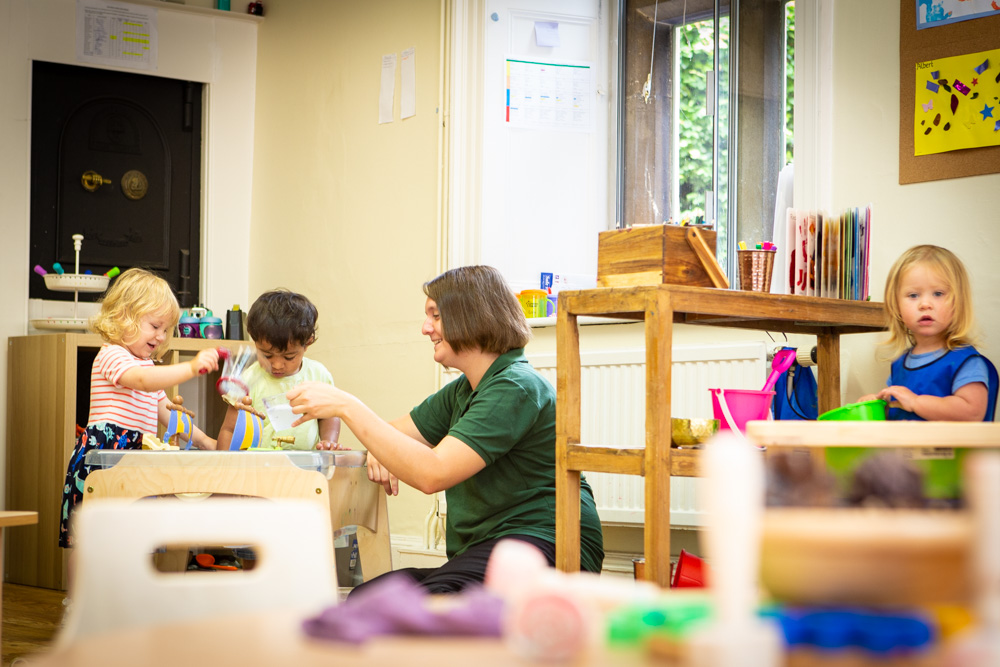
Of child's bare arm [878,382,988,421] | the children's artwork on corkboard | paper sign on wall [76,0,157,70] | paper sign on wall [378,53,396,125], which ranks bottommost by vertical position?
child's bare arm [878,382,988,421]

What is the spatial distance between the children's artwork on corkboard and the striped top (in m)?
2.18

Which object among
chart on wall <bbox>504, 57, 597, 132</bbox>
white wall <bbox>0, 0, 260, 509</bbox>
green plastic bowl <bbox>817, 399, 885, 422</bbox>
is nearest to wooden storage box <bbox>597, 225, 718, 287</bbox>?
green plastic bowl <bbox>817, 399, 885, 422</bbox>

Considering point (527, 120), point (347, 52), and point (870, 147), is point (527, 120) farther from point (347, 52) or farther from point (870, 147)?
point (870, 147)

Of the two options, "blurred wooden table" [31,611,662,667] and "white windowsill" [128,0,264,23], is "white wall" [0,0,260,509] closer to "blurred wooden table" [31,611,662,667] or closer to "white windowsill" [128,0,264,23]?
"white windowsill" [128,0,264,23]

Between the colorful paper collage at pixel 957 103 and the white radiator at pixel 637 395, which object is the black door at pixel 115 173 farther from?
the colorful paper collage at pixel 957 103

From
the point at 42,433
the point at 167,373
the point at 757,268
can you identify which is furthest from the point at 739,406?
the point at 42,433

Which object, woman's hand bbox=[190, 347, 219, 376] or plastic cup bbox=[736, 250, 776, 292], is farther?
woman's hand bbox=[190, 347, 219, 376]

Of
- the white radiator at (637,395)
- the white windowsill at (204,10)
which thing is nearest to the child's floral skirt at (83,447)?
the white radiator at (637,395)

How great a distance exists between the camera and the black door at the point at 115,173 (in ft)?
14.1

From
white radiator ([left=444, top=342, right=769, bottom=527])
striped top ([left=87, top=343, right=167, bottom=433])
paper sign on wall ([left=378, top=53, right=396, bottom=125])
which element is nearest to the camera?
striped top ([left=87, top=343, right=167, bottom=433])

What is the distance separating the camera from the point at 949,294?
211 cm

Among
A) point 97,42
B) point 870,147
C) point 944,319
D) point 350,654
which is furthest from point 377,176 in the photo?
point 350,654

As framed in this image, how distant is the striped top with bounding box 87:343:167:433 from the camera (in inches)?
108

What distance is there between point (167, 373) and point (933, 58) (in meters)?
2.07
